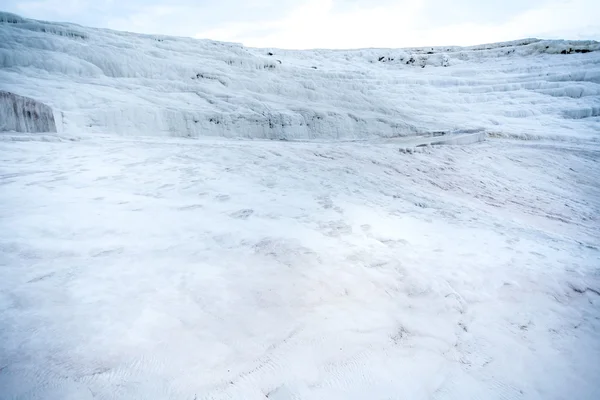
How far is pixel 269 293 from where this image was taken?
1874mm

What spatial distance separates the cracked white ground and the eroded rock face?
183 centimetres

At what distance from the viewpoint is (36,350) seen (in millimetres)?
1329

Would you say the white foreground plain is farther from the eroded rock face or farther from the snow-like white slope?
the snow-like white slope

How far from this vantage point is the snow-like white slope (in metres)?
7.28

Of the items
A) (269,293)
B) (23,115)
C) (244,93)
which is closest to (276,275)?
(269,293)

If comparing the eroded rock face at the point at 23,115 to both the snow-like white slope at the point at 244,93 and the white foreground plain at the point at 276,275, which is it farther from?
the snow-like white slope at the point at 244,93

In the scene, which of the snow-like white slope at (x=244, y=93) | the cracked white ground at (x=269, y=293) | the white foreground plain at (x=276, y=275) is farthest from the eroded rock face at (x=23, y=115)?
the cracked white ground at (x=269, y=293)

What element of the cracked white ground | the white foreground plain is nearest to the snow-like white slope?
the white foreground plain

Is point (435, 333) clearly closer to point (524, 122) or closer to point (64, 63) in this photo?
point (64, 63)

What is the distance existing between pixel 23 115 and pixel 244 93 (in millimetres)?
5351

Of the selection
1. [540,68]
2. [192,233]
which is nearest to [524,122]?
[540,68]

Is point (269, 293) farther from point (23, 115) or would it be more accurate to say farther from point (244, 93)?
point (244, 93)

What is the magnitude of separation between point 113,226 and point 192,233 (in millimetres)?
566

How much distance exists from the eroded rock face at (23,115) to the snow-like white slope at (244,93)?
0.41 m
